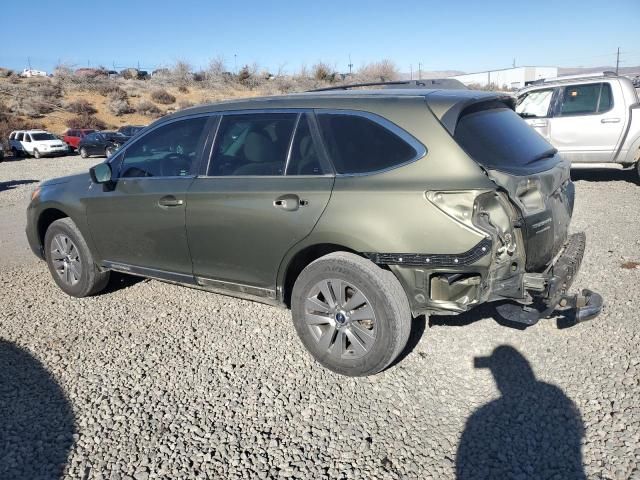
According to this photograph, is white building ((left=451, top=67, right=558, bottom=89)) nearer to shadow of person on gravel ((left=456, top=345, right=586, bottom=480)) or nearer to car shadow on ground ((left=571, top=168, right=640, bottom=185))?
car shadow on ground ((left=571, top=168, right=640, bottom=185))

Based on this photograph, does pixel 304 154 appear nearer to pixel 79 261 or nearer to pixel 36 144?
pixel 79 261

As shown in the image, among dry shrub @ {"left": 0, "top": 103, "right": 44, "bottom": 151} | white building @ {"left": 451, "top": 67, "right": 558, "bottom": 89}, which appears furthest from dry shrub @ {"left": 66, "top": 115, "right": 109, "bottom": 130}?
white building @ {"left": 451, "top": 67, "right": 558, "bottom": 89}

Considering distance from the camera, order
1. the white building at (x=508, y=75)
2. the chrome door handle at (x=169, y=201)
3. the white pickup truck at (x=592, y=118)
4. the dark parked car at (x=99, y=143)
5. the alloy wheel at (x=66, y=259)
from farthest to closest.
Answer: the white building at (x=508, y=75) < the dark parked car at (x=99, y=143) < the white pickup truck at (x=592, y=118) < the alloy wheel at (x=66, y=259) < the chrome door handle at (x=169, y=201)

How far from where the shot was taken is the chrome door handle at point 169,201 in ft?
13.0

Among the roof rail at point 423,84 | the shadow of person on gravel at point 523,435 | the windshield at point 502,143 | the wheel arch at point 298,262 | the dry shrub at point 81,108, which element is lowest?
the shadow of person on gravel at point 523,435

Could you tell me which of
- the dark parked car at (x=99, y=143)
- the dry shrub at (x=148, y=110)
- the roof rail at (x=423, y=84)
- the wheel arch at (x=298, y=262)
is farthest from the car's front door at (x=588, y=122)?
the dry shrub at (x=148, y=110)

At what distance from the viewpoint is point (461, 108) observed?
10.5 feet

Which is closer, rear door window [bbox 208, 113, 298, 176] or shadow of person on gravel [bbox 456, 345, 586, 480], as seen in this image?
shadow of person on gravel [bbox 456, 345, 586, 480]

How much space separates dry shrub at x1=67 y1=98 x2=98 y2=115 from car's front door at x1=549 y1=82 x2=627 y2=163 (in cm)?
3840

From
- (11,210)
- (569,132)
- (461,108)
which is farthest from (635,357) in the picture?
(11,210)

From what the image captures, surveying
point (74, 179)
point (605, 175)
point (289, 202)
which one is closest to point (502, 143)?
point (289, 202)

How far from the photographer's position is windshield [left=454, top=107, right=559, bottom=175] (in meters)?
3.14

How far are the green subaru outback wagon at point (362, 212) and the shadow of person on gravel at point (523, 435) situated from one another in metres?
0.47

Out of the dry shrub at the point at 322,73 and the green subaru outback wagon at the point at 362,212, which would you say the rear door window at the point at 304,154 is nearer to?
the green subaru outback wagon at the point at 362,212
